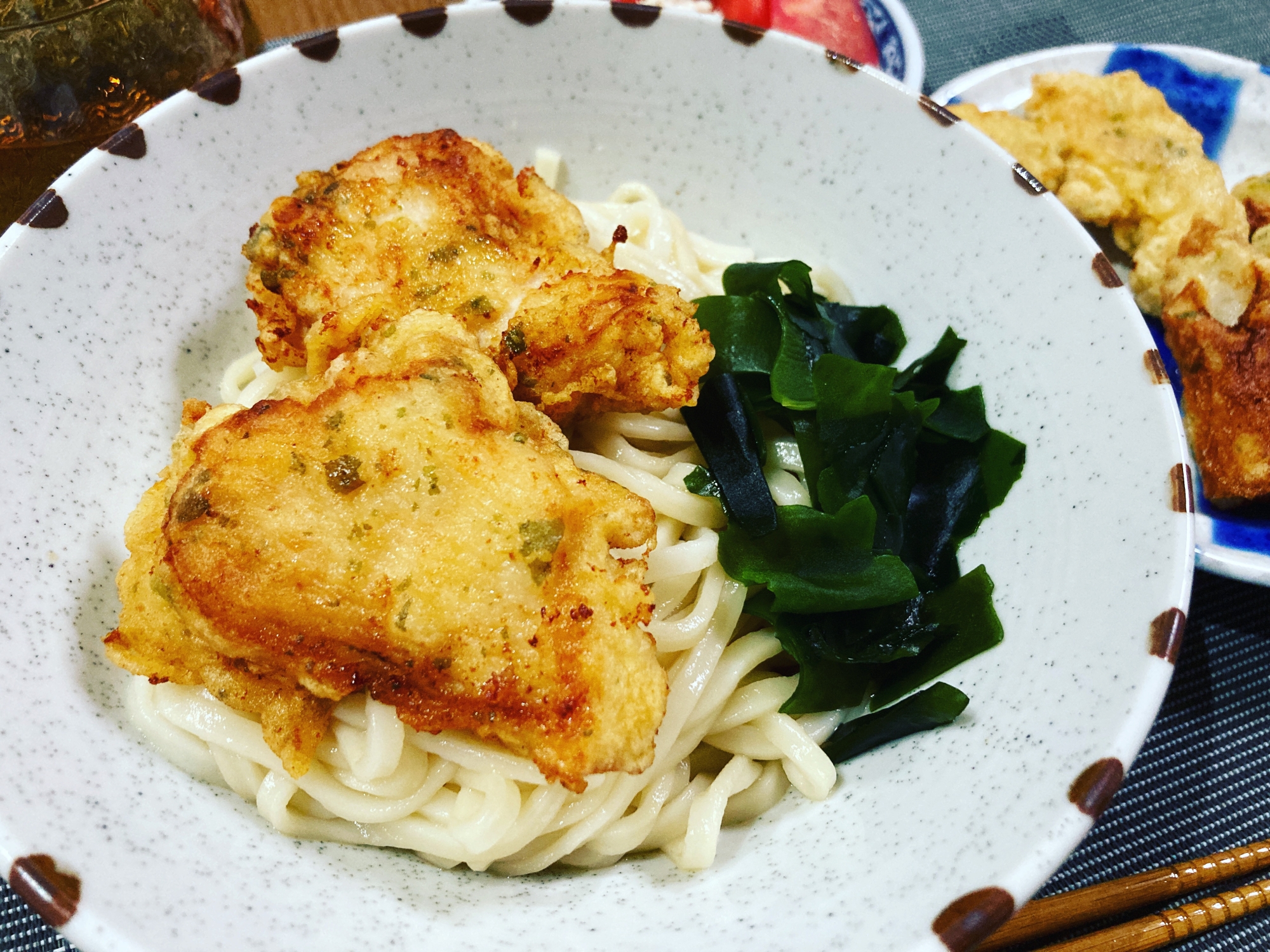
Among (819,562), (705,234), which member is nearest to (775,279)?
(705,234)

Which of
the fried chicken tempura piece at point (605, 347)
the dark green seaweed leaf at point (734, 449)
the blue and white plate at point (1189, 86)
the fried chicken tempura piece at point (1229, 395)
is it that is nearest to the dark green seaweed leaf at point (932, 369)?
the dark green seaweed leaf at point (734, 449)

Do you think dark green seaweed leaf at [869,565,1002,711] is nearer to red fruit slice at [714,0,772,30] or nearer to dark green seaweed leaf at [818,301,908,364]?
dark green seaweed leaf at [818,301,908,364]

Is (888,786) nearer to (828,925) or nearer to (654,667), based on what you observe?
(828,925)

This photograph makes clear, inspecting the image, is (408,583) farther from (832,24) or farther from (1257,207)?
(832,24)

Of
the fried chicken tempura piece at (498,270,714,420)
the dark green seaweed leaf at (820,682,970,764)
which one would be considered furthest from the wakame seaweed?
the fried chicken tempura piece at (498,270,714,420)

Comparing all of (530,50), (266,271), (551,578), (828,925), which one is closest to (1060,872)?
(828,925)
